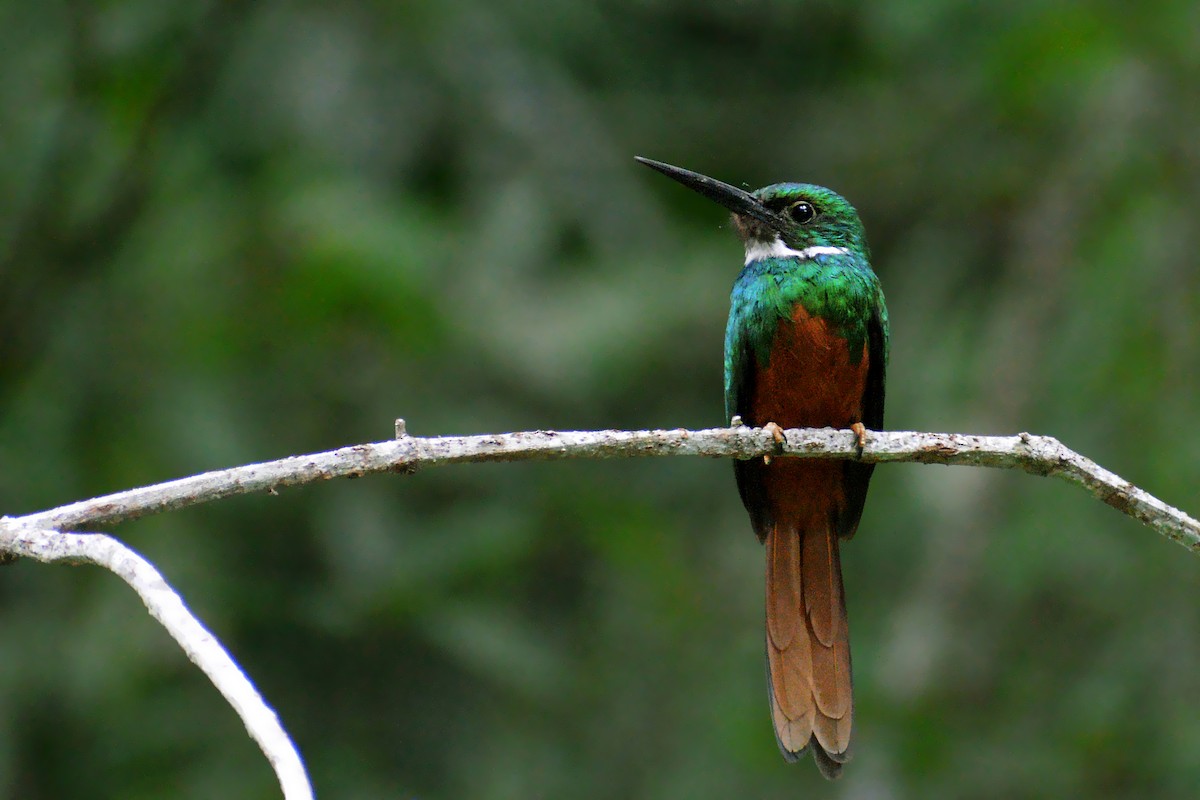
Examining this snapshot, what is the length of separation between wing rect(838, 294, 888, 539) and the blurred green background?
101cm

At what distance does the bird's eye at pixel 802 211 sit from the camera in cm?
359

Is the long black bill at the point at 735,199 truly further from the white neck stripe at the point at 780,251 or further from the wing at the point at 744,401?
the wing at the point at 744,401

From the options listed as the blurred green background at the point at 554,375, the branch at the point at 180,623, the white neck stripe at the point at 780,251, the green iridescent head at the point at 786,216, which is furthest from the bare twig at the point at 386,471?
the blurred green background at the point at 554,375

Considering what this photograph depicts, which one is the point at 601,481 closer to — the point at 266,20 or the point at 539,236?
the point at 539,236

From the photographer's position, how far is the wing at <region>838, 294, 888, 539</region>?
3.36 metres

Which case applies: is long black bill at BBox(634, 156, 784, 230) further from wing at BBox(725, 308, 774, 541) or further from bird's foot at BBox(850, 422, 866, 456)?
bird's foot at BBox(850, 422, 866, 456)

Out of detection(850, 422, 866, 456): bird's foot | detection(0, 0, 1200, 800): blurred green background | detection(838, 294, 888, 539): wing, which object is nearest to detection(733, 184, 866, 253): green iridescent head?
detection(838, 294, 888, 539): wing

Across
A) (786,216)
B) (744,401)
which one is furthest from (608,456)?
(786,216)

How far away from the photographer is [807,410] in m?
3.18

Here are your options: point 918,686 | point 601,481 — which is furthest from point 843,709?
point 601,481

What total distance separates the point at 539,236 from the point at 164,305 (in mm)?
1237

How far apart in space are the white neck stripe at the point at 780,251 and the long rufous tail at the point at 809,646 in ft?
2.26

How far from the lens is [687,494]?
5.02 metres

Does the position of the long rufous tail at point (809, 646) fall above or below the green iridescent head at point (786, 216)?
below
